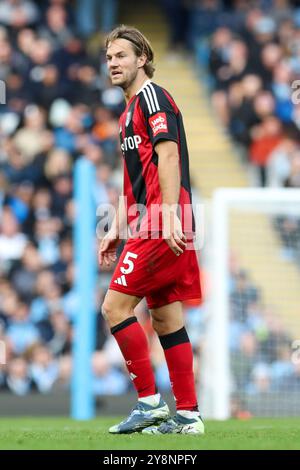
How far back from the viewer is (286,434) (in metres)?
5.69

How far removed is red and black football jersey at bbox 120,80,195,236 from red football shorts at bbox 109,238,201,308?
3.8 inches

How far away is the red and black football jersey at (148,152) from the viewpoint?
550 cm

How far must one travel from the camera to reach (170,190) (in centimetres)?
542

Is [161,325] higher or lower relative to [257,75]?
lower

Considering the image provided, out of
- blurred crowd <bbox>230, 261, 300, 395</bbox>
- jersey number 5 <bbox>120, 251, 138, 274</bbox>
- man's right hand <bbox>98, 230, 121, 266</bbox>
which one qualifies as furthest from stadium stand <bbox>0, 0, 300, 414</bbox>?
jersey number 5 <bbox>120, 251, 138, 274</bbox>

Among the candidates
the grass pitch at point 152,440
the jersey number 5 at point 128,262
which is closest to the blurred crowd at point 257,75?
the grass pitch at point 152,440

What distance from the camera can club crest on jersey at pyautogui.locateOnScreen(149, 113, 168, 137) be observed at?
215 inches

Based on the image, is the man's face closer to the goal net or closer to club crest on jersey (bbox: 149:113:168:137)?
→ club crest on jersey (bbox: 149:113:168:137)

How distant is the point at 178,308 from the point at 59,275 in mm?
5825

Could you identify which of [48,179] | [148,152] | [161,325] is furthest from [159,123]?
[48,179]

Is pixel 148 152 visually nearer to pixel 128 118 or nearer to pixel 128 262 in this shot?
pixel 128 118

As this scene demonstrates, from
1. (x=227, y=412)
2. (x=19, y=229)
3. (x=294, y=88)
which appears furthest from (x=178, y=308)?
(x=294, y=88)

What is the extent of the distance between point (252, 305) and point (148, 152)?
3775mm

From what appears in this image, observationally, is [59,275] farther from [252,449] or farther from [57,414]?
[252,449]
